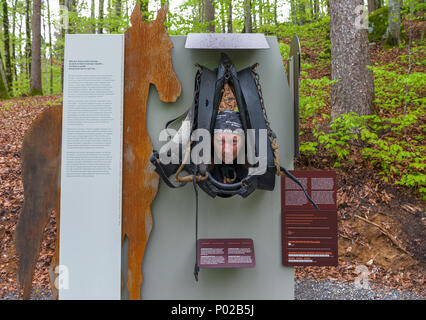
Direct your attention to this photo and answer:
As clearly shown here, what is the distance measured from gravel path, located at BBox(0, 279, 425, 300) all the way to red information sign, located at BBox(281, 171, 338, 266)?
0.87 meters

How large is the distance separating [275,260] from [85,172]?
1.60 metres

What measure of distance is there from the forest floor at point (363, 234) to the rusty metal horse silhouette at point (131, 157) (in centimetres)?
104

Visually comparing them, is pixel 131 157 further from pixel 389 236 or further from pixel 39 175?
pixel 389 236

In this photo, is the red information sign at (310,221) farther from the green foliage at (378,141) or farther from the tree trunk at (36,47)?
the tree trunk at (36,47)

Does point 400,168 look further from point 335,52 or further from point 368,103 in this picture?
point 335,52

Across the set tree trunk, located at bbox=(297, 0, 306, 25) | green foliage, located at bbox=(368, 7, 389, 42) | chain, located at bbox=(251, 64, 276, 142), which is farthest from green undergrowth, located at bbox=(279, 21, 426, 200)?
tree trunk, located at bbox=(297, 0, 306, 25)

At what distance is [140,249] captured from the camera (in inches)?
85.8

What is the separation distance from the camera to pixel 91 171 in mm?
2080

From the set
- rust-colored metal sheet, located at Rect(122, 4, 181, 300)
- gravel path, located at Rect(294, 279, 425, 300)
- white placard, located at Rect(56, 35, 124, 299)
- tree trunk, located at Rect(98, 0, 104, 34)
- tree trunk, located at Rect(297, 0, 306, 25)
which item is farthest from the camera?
tree trunk, located at Rect(297, 0, 306, 25)

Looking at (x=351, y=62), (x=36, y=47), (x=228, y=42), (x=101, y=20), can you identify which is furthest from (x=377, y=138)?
(x=36, y=47)

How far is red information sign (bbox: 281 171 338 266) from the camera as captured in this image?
2.13 metres

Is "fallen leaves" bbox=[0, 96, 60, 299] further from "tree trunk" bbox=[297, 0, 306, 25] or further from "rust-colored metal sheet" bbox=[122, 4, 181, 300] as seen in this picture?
"tree trunk" bbox=[297, 0, 306, 25]

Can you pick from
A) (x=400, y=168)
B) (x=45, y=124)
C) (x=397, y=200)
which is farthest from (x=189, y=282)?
(x=400, y=168)

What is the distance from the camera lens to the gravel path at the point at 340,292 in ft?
8.74
